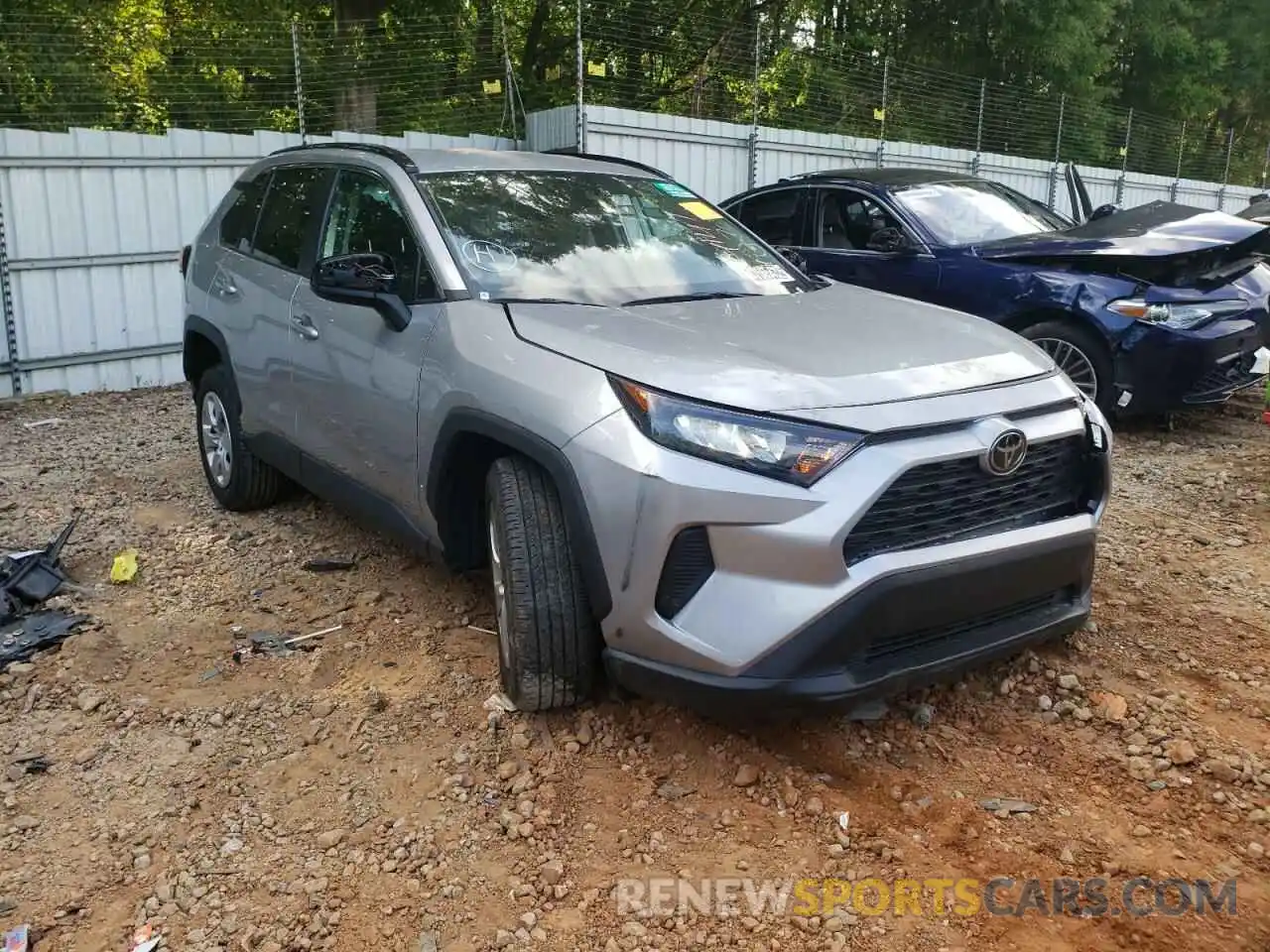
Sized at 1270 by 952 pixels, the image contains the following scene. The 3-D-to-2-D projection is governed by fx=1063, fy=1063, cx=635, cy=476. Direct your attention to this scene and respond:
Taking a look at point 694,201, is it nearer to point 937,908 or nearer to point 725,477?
point 725,477

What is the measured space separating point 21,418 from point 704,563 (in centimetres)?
683

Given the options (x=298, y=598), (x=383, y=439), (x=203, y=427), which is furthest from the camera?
(x=203, y=427)

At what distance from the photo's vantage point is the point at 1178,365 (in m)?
6.19

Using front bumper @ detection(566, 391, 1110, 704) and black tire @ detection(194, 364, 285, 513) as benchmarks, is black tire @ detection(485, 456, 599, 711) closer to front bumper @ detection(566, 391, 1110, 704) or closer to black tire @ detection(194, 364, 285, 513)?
front bumper @ detection(566, 391, 1110, 704)

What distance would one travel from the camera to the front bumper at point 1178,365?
616 cm

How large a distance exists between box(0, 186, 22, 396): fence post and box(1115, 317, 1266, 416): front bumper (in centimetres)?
779

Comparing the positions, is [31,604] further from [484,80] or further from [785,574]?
[484,80]

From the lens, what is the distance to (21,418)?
7668 mm

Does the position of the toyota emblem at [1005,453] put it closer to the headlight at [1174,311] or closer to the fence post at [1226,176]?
the headlight at [1174,311]

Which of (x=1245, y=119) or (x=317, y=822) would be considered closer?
(x=317, y=822)

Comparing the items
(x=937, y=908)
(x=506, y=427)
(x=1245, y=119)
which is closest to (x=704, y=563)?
(x=506, y=427)

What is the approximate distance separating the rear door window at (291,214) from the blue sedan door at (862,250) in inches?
154

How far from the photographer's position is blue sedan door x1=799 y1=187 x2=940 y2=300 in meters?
7.09

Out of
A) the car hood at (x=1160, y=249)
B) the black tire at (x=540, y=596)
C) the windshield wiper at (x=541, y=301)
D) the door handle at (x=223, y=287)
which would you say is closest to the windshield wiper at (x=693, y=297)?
the windshield wiper at (x=541, y=301)
